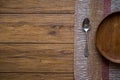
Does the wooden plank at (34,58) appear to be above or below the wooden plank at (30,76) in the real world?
above

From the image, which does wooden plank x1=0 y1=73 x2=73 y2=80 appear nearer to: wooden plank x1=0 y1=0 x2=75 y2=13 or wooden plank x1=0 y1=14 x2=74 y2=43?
wooden plank x1=0 y1=14 x2=74 y2=43

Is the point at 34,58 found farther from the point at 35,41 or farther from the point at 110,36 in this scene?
the point at 110,36

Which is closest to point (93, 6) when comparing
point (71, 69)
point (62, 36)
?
point (62, 36)

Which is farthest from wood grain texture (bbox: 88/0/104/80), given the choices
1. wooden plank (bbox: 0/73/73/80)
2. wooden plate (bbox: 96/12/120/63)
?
wooden plank (bbox: 0/73/73/80)

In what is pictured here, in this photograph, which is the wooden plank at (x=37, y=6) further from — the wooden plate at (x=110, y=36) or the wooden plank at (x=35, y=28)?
the wooden plate at (x=110, y=36)

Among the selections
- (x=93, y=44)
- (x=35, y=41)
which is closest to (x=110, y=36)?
(x=93, y=44)

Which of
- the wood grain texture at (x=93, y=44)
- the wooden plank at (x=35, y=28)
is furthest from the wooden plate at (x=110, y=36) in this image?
the wooden plank at (x=35, y=28)
